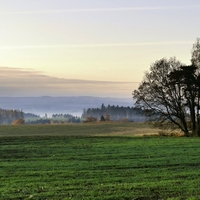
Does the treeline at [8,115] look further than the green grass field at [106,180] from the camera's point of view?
Yes

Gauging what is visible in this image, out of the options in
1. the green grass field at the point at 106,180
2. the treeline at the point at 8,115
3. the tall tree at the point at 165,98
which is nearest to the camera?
the green grass field at the point at 106,180

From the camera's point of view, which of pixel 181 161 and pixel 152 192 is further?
pixel 181 161

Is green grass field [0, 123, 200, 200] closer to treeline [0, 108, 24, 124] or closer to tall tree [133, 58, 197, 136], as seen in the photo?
tall tree [133, 58, 197, 136]

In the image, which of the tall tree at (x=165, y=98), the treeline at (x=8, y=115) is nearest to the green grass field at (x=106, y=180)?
the tall tree at (x=165, y=98)

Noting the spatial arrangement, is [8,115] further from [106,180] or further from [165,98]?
[106,180]

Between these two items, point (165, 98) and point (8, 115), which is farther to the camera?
point (8, 115)

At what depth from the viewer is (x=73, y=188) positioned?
44.2ft

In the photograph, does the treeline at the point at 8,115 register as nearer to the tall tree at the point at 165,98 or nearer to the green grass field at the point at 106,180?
the tall tree at the point at 165,98

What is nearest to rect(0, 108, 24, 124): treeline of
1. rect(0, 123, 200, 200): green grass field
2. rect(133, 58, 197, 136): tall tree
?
rect(133, 58, 197, 136): tall tree

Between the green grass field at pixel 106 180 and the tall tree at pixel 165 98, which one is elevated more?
the tall tree at pixel 165 98

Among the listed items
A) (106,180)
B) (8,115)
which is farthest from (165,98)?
(8,115)

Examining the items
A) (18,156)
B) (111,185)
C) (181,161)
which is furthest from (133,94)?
(111,185)

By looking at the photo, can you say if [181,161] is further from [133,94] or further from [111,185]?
[133,94]

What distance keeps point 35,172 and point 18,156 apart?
359 inches
